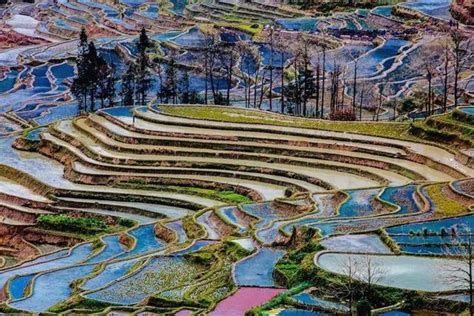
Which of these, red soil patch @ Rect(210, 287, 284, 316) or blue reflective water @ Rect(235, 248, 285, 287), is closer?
red soil patch @ Rect(210, 287, 284, 316)

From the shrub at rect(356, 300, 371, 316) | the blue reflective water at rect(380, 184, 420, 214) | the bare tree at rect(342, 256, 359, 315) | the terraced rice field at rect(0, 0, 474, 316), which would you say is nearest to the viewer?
the shrub at rect(356, 300, 371, 316)

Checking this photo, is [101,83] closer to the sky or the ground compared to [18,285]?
closer to the ground

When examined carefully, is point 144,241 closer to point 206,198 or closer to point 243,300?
point 206,198

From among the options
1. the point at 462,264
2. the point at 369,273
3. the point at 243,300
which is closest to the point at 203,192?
the point at 243,300

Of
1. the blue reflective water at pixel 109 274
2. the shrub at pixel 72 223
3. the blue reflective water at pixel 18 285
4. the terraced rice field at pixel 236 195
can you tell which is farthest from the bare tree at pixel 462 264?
the shrub at pixel 72 223

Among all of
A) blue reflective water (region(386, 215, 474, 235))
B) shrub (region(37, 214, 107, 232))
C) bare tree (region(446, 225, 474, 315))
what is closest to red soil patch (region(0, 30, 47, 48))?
shrub (region(37, 214, 107, 232))

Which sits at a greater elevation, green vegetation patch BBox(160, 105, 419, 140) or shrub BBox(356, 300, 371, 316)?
shrub BBox(356, 300, 371, 316)

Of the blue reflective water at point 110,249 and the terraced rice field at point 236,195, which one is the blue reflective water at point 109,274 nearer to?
the terraced rice field at point 236,195

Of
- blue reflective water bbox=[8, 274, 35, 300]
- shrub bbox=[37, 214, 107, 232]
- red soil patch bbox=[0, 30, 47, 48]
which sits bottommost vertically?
red soil patch bbox=[0, 30, 47, 48]

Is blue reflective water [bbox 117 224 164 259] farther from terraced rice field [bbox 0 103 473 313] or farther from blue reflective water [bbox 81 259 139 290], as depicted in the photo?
blue reflective water [bbox 81 259 139 290]
